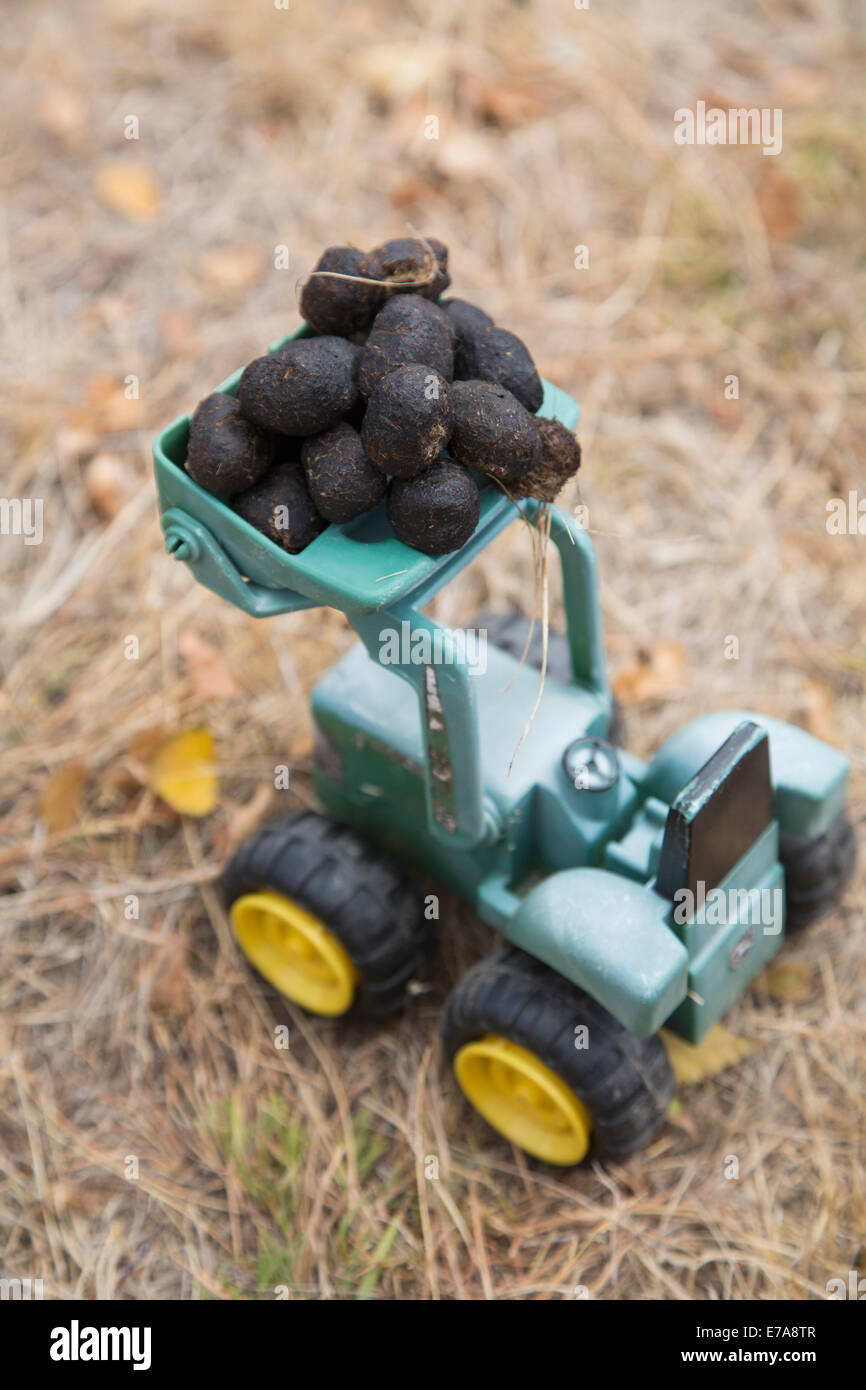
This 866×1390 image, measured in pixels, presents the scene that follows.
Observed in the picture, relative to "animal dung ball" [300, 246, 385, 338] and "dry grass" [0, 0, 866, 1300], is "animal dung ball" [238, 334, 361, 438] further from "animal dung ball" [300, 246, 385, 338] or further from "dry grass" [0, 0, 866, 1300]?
"dry grass" [0, 0, 866, 1300]

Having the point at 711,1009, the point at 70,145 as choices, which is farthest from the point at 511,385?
the point at 70,145

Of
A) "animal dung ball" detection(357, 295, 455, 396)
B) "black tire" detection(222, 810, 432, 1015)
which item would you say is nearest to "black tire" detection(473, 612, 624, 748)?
"black tire" detection(222, 810, 432, 1015)

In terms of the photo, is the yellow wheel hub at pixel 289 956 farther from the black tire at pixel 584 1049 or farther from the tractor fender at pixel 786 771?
the tractor fender at pixel 786 771

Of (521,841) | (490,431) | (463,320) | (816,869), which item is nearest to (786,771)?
(816,869)

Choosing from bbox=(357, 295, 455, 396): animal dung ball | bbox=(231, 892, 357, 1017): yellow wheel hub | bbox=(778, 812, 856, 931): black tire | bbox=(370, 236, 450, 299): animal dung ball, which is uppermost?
bbox=(370, 236, 450, 299): animal dung ball

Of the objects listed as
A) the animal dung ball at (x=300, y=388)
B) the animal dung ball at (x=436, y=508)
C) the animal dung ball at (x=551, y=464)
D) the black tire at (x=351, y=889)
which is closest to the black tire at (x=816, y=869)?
the black tire at (x=351, y=889)

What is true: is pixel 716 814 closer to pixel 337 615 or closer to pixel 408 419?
pixel 408 419

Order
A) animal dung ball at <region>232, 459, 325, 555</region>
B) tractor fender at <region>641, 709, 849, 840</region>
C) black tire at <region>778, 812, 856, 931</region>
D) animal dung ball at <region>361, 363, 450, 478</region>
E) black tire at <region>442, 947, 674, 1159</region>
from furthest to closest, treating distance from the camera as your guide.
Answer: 1. black tire at <region>778, 812, 856, 931</region>
2. tractor fender at <region>641, 709, 849, 840</region>
3. black tire at <region>442, 947, 674, 1159</region>
4. animal dung ball at <region>232, 459, 325, 555</region>
5. animal dung ball at <region>361, 363, 450, 478</region>

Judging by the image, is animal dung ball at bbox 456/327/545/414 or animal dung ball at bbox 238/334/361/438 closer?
animal dung ball at bbox 238/334/361/438
